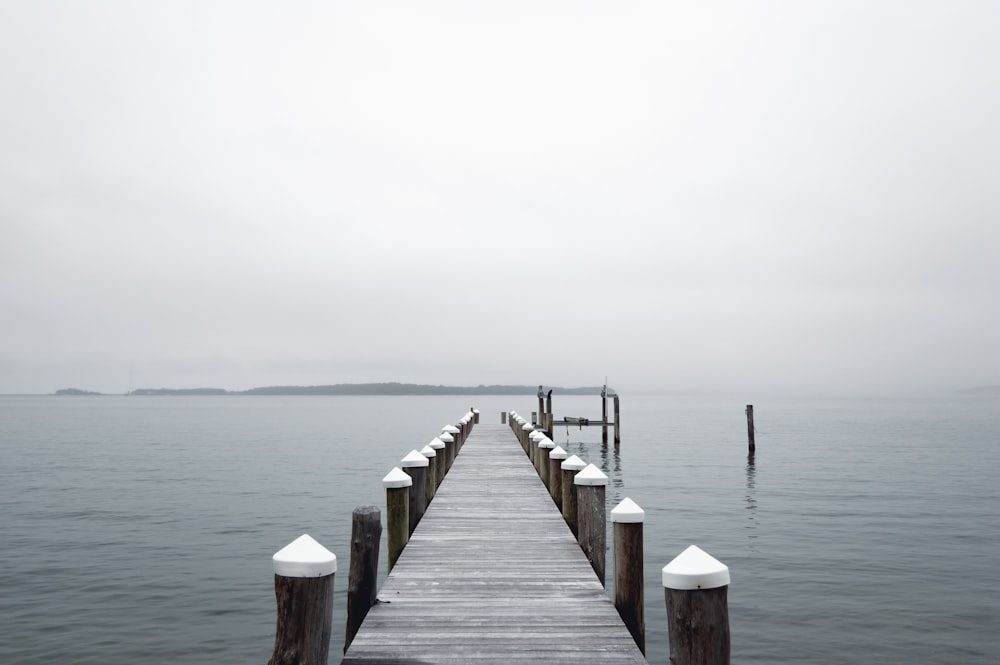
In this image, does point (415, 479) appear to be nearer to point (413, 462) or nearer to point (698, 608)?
point (413, 462)

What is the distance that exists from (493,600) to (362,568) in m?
1.33

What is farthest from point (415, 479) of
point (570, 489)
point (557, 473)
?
point (557, 473)

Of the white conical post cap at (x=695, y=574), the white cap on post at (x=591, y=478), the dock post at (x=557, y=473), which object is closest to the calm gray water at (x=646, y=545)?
the dock post at (x=557, y=473)

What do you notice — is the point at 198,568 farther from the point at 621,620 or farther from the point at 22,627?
the point at 621,620

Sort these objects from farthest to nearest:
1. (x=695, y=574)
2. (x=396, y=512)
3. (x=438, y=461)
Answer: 1. (x=438, y=461)
2. (x=396, y=512)
3. (x=695, y=574)

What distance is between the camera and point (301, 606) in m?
5.18

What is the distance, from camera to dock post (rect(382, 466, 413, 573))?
8805 millimetres

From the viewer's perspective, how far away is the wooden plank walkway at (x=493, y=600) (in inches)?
234

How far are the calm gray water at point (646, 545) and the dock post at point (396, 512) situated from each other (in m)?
2.99

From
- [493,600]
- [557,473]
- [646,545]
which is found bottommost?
[646,545]

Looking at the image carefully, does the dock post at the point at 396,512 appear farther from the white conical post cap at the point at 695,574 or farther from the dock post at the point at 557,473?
the white conical post cap at the point at 695,574

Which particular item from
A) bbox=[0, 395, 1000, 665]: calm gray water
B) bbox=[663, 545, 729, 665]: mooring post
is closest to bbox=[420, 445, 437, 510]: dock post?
bbox=[0, 395, 1000, 665]: calm gray water

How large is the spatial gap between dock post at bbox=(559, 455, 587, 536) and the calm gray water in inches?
101

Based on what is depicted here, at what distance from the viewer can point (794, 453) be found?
42.4 m
